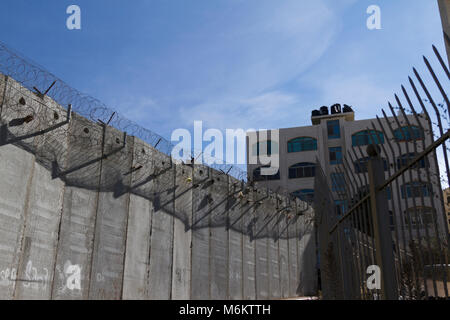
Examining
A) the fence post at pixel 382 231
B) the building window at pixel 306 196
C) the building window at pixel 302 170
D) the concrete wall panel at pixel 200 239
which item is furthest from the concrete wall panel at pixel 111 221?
the building window at pixel 302 170

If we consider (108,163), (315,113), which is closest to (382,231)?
(108,163)

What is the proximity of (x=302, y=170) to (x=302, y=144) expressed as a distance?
319cm

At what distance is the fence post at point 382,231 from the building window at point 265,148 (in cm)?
4220

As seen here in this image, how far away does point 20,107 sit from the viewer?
34.4ft

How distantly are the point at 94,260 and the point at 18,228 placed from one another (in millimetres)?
2776

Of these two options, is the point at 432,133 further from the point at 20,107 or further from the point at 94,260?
the point at 94,260

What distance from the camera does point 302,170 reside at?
144ft

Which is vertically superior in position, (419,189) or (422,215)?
(419,189)

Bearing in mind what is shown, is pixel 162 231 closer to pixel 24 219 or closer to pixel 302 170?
pixel 24 219

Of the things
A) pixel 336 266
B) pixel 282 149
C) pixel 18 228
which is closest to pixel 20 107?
pixel 18 228

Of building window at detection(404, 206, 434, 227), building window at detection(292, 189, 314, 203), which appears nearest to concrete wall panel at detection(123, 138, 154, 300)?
building window at detection(404, 206, 434, 227)

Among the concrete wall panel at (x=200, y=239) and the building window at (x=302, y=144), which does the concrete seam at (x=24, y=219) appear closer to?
the concrete wall panel at (x=200, y=239)

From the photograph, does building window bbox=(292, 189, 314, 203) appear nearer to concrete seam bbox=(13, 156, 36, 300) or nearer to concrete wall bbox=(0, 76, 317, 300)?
concrete wall bbox=(0, 76, 317, 300)
